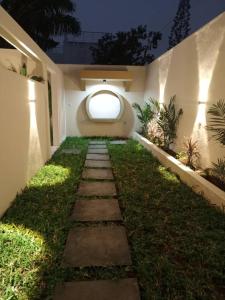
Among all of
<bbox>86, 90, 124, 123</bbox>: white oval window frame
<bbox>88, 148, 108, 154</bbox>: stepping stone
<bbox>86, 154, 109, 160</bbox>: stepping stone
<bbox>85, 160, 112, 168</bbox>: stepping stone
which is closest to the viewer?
<bbox>85, 160, 112, 168</bbox>: stepping stone

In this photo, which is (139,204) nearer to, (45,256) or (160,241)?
(160,241)

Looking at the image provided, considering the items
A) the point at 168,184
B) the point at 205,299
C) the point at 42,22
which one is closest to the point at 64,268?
the point at 205,299

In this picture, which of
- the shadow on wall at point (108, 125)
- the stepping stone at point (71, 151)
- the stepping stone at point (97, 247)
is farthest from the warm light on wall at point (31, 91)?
the shadow on wall at point (108, 125)


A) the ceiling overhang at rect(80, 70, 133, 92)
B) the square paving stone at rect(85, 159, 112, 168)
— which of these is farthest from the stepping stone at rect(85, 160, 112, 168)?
the ceiling overhang at rect(80, 70, 133, 92)

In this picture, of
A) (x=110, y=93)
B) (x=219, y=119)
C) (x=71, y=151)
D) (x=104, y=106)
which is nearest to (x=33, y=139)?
(x=71, y=151)

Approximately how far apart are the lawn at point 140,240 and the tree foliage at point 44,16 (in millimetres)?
9403

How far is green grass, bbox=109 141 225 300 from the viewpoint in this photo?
2203mm

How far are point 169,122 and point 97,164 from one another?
7.15 ft

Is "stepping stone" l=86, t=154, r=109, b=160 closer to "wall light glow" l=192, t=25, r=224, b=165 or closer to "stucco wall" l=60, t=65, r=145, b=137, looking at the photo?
"wall light glow" l=192, t=25, r=224, b=165

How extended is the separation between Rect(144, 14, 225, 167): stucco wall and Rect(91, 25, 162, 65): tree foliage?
31.4 ft

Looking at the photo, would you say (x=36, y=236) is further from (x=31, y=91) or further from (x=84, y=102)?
(x=84, y=102)

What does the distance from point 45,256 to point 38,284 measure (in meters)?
0.38

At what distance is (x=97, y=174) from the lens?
531 cm

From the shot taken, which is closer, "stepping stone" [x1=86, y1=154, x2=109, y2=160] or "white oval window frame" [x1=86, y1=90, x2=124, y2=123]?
"stepping stone" [x1=86, y1=154, x2=109, y2=160]
